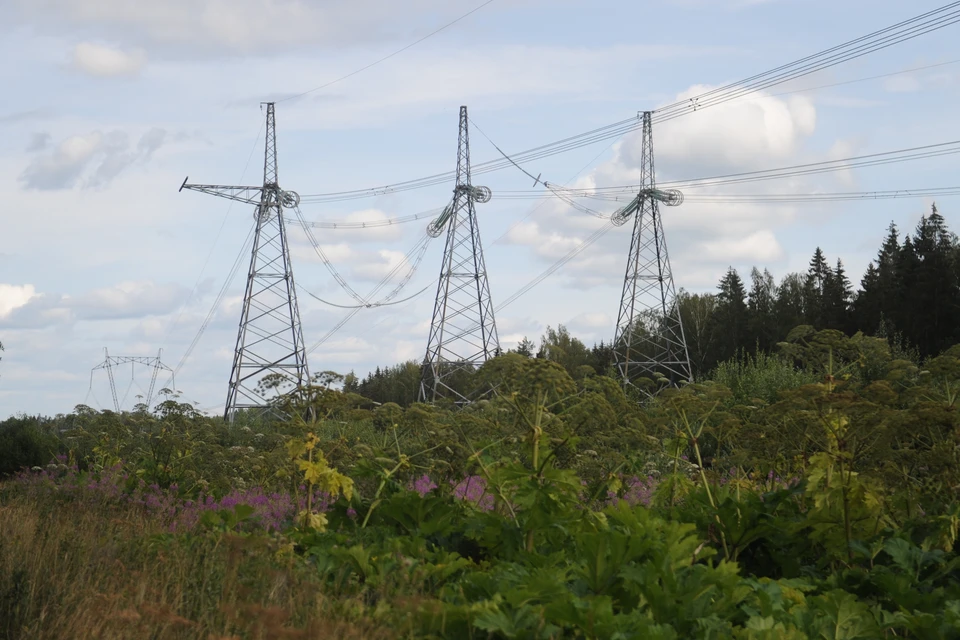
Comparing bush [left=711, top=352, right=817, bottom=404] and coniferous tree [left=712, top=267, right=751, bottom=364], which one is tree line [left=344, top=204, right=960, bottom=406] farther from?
bush [left=711, top=352, right=817, bottom=404]

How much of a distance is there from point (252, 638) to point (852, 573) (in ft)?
9.02

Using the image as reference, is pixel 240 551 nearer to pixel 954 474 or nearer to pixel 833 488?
pixel 833 488

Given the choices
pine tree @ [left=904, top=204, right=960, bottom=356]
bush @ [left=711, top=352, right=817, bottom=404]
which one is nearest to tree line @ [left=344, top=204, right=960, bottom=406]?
pine tree @ [left=904, top=204, right=960, bottom=356]

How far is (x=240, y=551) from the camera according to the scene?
161 inches

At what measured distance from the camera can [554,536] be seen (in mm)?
4391

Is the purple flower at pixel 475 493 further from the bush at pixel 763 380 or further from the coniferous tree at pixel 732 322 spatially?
the coniferous tree at pixel 732 322

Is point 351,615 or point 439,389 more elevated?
point 439,389

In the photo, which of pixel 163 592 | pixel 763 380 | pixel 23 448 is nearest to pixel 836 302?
pixel 763 380

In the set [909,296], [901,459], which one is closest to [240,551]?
[901,459]

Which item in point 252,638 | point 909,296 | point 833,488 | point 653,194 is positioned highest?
point 653,194

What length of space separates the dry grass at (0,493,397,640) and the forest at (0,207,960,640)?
0.06ft

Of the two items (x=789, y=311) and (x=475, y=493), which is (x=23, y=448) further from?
(x=789, y=311)

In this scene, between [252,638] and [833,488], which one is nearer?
[252,638]

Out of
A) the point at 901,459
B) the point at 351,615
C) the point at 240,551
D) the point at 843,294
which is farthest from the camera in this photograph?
the point at 843,294
